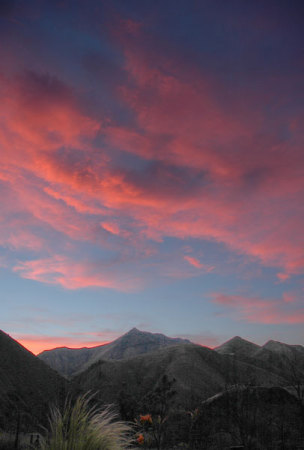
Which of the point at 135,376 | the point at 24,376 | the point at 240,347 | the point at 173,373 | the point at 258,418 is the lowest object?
the point at 135,376

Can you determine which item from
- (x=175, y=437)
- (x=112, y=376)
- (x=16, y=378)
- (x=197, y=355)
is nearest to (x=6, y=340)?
(x=16, y=378)

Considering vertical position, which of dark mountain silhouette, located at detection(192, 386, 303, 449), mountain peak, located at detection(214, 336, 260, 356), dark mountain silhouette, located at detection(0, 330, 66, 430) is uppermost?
mountain peak, located at detection(214, 336, 260, 356)

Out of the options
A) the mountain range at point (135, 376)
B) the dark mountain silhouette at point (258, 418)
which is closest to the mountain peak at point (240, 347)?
the mountain range at point (135, 376)

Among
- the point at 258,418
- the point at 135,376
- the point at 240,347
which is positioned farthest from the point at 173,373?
the point at 240,347

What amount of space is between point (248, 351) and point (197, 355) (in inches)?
2471

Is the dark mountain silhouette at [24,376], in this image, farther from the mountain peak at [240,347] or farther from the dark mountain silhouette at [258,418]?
the mountain peak at [240,347]

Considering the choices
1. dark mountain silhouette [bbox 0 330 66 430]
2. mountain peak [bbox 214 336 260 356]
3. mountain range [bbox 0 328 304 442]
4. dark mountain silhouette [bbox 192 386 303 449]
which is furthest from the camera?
mountain peak [bbox 214 336 260 356]

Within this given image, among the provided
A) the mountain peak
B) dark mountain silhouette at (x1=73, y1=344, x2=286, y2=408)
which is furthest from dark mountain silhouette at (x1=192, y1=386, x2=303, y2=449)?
the mountain peak

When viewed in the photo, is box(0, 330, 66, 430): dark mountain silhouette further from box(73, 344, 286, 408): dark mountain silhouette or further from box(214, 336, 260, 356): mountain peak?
box(214, 336, 260, 356): mountain peak

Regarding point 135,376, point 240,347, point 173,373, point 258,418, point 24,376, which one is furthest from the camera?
point 240,347

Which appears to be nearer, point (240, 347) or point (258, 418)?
point (258, 418)

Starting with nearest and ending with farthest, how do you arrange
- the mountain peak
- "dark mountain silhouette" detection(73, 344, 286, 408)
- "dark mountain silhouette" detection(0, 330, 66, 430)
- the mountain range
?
"dark mountain silhouette" detection(0, 330, 66, 430)
the mountain range
"dark mountain silhouette" detection(73, 344, 286, 408)
the mountain peak

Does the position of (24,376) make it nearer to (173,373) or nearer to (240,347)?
(173,373)

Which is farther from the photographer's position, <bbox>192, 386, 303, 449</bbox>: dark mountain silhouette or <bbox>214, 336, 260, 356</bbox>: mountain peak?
<bbox>214, 336, 260, 356</bbox>: mountain peak
